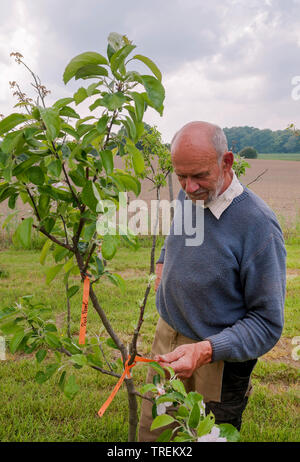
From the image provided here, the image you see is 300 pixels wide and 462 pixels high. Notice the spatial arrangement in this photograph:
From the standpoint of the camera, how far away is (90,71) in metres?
1.27

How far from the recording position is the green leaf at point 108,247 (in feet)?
4.14

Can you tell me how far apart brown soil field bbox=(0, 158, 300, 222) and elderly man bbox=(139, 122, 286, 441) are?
390 inches

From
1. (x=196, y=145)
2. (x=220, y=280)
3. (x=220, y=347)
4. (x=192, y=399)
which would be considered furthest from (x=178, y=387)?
(x=196, y=145)

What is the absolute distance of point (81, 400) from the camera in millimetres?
3148

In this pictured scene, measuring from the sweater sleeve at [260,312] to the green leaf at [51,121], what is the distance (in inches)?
38.2

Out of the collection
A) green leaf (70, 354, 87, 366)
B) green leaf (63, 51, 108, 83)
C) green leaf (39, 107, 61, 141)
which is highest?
green leaf (63, 51, 108, 83)

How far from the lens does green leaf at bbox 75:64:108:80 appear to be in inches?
49.5

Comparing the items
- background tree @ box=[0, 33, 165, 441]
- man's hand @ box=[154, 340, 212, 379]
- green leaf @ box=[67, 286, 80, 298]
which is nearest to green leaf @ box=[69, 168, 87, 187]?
background tree @ box=[0, 33, 165, 441]

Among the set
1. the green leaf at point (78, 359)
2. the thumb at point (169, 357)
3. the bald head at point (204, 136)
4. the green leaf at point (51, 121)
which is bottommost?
the thumb at point (169, 357)

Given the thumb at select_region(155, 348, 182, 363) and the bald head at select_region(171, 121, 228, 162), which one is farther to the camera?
the bald head at select_region(171, 121, 228, 162)

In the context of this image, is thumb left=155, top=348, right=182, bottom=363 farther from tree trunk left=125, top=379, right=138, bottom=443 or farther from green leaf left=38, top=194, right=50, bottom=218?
green leaf left=38, top=194, right=50, bottom=218

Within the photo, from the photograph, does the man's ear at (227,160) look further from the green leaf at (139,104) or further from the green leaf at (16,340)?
the green leaf at (16,340)

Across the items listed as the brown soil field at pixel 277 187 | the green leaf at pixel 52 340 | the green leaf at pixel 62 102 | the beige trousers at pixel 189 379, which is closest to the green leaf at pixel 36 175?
the green leaf at pixel 62 102
